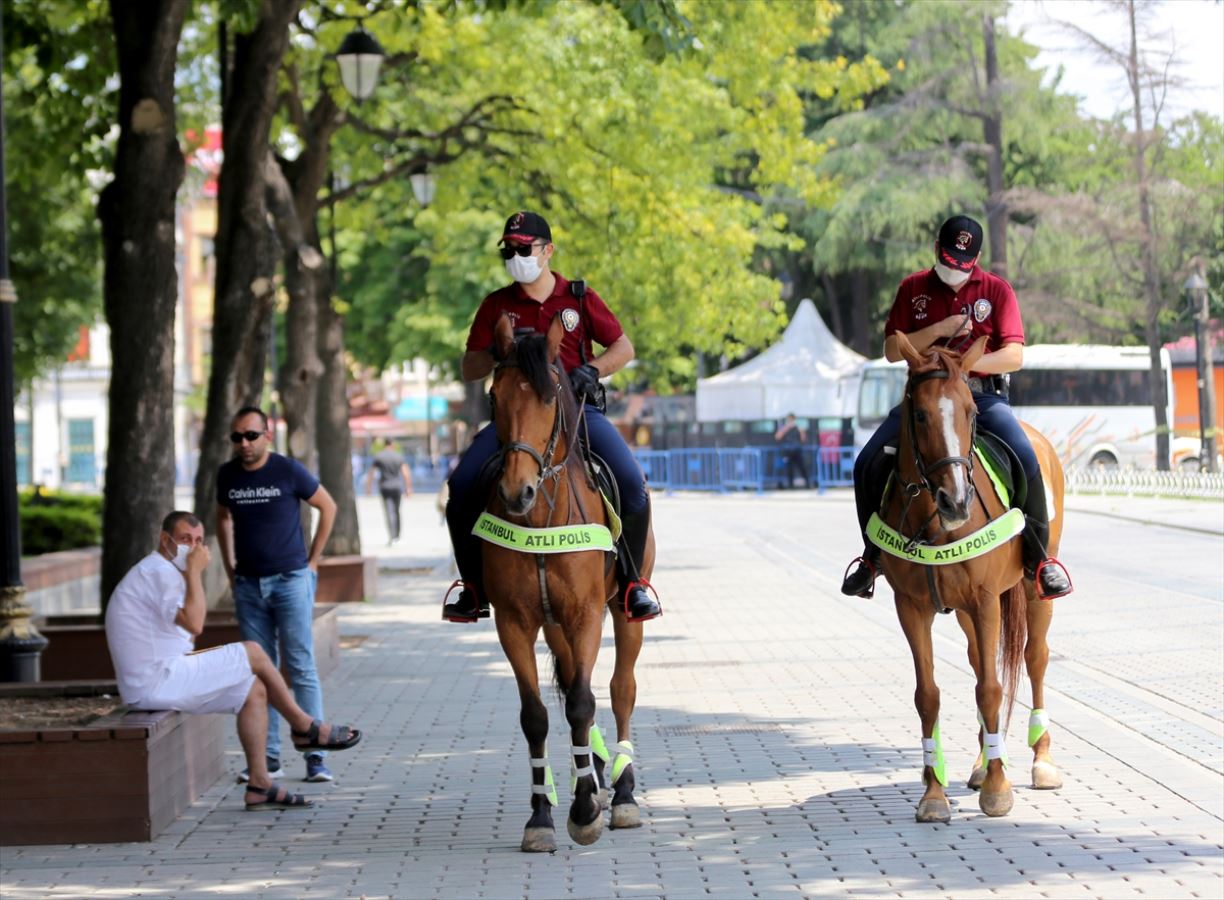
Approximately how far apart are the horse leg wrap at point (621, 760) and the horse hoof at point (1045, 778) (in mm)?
1939

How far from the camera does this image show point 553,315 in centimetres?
876

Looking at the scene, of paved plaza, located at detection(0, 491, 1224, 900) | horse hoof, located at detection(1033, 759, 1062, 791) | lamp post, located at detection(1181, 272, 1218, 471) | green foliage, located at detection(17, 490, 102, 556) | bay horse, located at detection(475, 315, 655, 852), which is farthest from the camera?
lamp post, located at detection(1181, 272, 1218, 471)

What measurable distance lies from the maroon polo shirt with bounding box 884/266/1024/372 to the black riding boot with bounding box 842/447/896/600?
0.61 m

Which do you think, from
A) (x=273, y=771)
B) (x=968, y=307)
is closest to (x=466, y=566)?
(x=968, y=307)

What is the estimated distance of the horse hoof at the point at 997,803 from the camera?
8.71 meters

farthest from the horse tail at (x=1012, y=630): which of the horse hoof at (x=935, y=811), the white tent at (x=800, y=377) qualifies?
the white tent at (x=800, y=377)

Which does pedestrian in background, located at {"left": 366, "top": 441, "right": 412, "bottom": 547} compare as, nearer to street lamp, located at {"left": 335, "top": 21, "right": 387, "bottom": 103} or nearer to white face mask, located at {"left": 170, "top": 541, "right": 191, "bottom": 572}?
street lamp, located at {"left": 335, "top": 21, "right": 387, "bottom": 103}

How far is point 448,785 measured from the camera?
1030 centimetres

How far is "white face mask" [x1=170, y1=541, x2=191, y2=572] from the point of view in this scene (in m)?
9.78

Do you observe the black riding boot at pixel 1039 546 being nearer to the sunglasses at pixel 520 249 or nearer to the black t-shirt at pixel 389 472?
the sunglasses at pixel 520 249

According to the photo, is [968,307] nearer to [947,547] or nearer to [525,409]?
[947,547]

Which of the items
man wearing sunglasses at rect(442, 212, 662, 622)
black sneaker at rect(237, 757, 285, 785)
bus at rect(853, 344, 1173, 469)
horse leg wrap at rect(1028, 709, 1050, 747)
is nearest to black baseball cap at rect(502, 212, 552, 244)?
man wearing sunglasses at rect(442, 212, 662, 622)

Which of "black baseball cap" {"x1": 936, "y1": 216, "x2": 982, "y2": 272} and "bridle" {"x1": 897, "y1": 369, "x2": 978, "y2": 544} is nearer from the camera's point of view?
"bridle" {"x1": 897, "y1": 369, "x2": 978, "y2": 544}

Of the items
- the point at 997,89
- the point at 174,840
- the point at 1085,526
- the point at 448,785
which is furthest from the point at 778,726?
the point at 997,89
